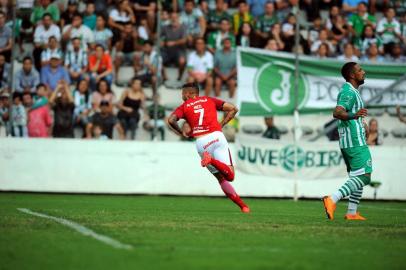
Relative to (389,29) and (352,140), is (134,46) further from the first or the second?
(352,140)

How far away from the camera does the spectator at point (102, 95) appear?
21828 mm

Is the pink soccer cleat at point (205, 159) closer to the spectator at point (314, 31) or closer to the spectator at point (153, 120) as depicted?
the spectator at point (153, 120)

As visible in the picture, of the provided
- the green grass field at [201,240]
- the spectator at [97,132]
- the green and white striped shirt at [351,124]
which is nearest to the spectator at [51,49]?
the spectator at [97,132]

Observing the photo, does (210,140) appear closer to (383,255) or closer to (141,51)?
(383,255)

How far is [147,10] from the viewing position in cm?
2389

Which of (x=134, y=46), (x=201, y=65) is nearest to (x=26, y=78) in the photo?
(x=134, y=46)

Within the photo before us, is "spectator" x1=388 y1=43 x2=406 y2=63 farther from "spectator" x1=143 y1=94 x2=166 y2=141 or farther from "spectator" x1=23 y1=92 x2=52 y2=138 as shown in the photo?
"spectator" x1=23 y1=92 x2=52 y2=138

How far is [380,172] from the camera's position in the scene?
21500 mm

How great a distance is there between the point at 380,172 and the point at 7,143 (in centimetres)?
867

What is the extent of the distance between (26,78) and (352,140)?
36.1 feet

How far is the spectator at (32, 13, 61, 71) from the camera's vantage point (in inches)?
890

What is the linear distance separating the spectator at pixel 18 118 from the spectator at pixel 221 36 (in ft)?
16.6

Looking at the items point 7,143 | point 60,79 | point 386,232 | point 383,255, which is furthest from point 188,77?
point 383,255

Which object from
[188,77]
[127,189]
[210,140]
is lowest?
[127,189]
